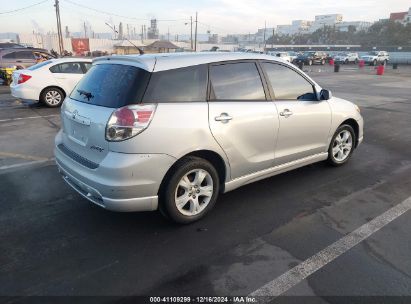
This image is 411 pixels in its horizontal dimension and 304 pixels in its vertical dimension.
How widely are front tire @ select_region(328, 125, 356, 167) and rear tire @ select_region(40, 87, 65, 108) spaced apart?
8849 mm

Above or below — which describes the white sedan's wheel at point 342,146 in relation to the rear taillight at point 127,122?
below

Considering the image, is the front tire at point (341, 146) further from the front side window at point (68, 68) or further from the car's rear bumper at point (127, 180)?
the front side window at point (68, 68)

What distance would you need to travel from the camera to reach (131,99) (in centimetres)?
327

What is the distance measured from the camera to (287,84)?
451cm

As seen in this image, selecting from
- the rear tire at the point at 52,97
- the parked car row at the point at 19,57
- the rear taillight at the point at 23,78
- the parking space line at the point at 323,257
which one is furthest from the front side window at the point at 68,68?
the parking space line at the point at 323,257

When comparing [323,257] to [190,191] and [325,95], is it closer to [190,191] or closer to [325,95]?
[190,191]

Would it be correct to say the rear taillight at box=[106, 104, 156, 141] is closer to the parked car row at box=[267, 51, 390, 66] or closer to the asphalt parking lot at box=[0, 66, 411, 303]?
the asphalt parking lot at box=[0, 66, 411, 303]

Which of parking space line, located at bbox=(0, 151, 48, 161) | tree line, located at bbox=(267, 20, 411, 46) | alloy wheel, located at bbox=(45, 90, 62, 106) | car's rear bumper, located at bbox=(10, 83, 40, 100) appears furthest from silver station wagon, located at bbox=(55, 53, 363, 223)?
tree line, located at bbox=(267, 20, 411, 46)

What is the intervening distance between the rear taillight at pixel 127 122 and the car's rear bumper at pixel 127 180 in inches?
6.9

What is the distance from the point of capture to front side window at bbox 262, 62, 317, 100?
4.35 metres

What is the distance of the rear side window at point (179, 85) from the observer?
11.1 ft

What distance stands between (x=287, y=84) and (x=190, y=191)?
193 centimetres

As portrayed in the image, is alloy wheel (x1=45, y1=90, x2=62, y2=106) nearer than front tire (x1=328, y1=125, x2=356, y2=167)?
No

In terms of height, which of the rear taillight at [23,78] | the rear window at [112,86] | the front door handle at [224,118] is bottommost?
the rear taillight at [23,78]
